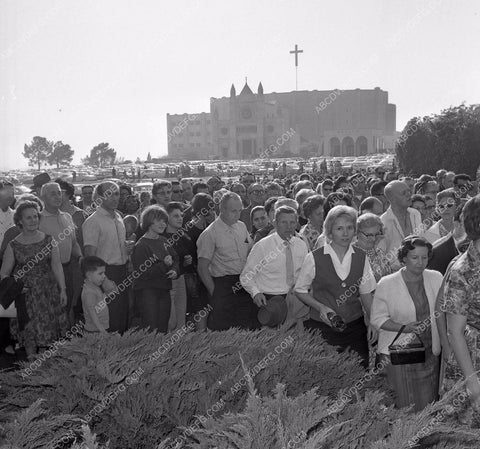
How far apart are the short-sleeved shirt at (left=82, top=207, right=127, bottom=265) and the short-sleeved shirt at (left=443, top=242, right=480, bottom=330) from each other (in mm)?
4183

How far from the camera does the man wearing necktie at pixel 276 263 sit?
18.3 ft

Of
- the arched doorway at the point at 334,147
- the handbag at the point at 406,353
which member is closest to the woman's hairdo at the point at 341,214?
the handbag at the point at 406,353

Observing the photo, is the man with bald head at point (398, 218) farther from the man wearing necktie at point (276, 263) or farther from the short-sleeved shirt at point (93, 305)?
the short-sleeved shirt at point (93, 305)

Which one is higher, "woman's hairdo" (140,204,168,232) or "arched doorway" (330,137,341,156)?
"arched doorway" (330,137,341,156)

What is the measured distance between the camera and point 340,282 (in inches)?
188

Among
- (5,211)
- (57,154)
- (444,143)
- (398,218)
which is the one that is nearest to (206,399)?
(398,218)

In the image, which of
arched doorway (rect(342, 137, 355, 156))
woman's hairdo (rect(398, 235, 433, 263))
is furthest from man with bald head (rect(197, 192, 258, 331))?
arched doorway (rect(342, 137, 355, 156))

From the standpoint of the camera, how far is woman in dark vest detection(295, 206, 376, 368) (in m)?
4.78

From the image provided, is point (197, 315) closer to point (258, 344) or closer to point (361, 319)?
point (361, 319)

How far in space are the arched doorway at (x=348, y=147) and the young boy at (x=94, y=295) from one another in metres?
116

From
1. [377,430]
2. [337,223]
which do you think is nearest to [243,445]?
[377,430]

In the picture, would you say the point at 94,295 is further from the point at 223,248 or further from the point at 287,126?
the point at 287,126

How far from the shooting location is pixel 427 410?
2.10 metres

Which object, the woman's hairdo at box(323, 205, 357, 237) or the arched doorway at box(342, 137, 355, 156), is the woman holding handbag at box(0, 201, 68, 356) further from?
the arched doorway at box(342, 137, 355, 156)
